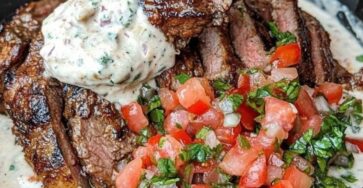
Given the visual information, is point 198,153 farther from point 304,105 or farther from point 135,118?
point 304,105

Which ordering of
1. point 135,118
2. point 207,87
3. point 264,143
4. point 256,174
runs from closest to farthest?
point 256,174 < point 264,143 < point 207,87 < point 135,118

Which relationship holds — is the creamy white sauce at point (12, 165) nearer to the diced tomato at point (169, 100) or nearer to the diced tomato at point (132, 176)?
the diced tomato at point (132, 176)

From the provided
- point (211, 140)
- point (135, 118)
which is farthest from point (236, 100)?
point (135, 118)

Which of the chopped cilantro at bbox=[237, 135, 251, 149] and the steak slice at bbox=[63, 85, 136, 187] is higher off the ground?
the chopped cilantro at bbox=[237, 135, 251, 149]

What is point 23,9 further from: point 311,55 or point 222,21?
point 311,55

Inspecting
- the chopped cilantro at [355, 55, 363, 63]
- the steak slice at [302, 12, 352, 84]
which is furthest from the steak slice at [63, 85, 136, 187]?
the chopped cilantro at [355, 55, 363, 63]

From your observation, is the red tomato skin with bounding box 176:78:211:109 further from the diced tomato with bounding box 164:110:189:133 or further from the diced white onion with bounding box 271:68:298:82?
the diced white onion with bounding box 271:68:298:82
